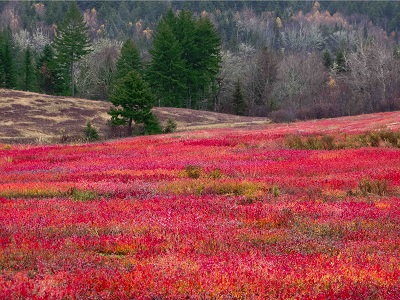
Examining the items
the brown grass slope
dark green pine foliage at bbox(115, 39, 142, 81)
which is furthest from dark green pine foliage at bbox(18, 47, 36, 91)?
the brown grass slope

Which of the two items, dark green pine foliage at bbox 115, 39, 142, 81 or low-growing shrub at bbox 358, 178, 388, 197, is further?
dark green pine foliage at bbox 115, 39, 142, 81

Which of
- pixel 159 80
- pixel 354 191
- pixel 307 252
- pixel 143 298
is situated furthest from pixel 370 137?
pixel 159 80

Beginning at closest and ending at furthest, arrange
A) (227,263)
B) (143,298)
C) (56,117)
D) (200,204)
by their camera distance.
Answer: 1. (143,298)
2. (227,263)
3. (200,204)
4. (56,117)

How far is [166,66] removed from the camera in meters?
77.4

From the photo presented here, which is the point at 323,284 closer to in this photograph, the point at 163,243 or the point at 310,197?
the point at 163,243

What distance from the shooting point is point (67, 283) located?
18.1ft

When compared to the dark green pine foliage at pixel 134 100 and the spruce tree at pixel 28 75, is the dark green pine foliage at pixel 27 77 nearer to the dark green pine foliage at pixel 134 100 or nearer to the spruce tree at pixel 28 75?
the spruce tree at pixel 28 75

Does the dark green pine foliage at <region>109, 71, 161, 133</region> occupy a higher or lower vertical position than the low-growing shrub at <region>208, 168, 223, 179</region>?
higher

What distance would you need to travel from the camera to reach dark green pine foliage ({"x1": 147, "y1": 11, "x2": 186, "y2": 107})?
76.9 m

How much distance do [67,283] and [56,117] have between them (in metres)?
56.8

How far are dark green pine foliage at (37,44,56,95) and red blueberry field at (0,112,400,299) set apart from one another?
72091 millimetres

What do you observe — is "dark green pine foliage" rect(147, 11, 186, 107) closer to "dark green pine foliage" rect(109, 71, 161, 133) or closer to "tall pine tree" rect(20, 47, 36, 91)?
"tall pine tree" rect(20, 47, 36, 91)

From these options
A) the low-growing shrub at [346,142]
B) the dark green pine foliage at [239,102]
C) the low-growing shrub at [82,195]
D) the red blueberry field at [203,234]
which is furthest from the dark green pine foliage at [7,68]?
the low-growing shrub at [82,195]

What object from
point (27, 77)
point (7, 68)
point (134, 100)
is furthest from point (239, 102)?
point (7, 68)
